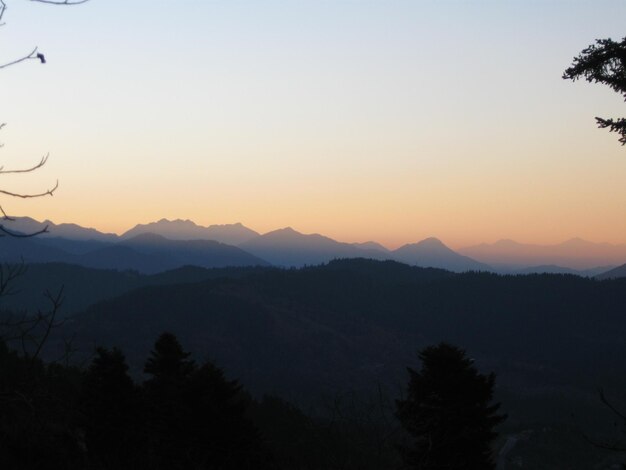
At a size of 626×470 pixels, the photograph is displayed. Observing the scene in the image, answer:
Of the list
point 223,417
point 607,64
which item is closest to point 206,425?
point 223,417

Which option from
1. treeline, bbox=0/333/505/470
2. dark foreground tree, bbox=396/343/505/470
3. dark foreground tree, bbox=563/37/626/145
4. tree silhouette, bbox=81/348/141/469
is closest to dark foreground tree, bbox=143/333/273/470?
A: treeline, bbox=0/333/505/470

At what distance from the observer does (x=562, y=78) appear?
374 inches

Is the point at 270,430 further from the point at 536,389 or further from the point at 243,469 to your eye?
the point at 536,389

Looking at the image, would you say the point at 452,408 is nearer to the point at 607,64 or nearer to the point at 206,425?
the point at 206,425

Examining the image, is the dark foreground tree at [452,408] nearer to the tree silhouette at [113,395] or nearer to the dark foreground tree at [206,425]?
the dark foreground tree at [206,425]

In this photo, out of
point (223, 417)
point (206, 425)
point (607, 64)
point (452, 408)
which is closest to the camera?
point (607, 64)

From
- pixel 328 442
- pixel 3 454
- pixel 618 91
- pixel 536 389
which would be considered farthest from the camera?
pixel 536 389

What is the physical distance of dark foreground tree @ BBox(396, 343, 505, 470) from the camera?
74.5 feet

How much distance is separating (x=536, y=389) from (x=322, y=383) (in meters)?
57.1

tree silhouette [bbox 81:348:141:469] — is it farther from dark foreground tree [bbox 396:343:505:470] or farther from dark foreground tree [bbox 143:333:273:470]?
dark foreground tree [bbox 396:343:505:470]

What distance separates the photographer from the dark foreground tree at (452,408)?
2270 centimetres

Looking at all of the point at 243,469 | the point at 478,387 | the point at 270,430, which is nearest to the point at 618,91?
the point at 478,387

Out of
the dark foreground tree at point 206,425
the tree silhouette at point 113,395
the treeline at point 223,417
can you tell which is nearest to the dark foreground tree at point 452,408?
the treeline at point 223,417

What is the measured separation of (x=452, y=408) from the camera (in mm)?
23203
